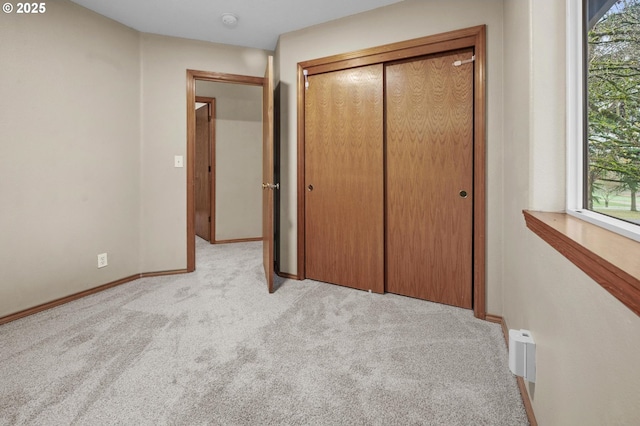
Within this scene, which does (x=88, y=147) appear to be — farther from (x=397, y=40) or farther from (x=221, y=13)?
(x=397, y=40)

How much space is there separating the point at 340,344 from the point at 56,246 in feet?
7.29

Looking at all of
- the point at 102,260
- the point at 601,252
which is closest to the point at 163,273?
the point at 102,260

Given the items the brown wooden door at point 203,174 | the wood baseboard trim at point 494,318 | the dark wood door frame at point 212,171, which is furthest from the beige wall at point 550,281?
the brown wooden door at point 203,174

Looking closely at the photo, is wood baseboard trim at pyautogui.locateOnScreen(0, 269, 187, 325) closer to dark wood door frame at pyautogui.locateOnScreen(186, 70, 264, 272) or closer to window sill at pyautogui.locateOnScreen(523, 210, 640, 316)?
dark wood door frame at pyautogui.locateOnScreen(186, 70, 264, 272)

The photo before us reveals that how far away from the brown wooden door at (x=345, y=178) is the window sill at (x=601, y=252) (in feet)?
5.44

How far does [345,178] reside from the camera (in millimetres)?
2740

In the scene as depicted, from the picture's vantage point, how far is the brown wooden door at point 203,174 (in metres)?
4.72

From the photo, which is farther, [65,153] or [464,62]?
[65,153]

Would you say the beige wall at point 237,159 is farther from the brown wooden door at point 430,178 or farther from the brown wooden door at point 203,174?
the brown wooden door at point 430,178

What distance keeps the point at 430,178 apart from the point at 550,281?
59.1 inches

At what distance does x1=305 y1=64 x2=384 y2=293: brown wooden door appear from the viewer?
2594 millimetres

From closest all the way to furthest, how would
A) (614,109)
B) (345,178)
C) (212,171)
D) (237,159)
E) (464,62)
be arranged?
(614,109) → (464,62) → (345,178) → (212,171) → (237,159)

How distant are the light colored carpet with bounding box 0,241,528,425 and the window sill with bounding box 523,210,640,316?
82 cm

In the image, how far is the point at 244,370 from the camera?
5.10ft
